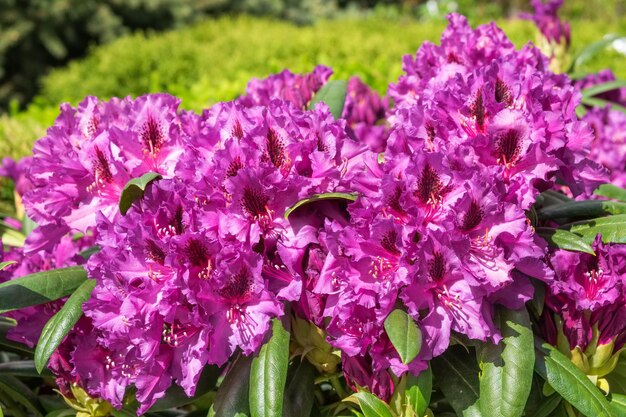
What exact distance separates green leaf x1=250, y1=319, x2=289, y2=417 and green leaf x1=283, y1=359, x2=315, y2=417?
0.45ft

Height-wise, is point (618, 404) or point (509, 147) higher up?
point (509, 147)

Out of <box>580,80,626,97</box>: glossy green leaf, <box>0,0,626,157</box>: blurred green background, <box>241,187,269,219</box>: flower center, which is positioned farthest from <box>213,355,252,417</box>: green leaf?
<box>0,0,626,157</box>: blurred green background

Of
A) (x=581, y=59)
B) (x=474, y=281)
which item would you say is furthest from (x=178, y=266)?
(x=581, y=59)

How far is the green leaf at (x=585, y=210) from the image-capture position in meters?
1.61

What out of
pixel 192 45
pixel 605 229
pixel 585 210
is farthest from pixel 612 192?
pixel 192 45

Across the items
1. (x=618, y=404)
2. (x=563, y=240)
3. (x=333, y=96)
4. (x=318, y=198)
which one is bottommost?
(x=618, y=404)

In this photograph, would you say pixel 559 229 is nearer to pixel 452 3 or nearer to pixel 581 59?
pixel 581 59

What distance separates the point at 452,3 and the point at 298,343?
10.6 meters

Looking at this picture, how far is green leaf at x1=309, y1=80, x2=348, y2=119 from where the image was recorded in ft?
6.48

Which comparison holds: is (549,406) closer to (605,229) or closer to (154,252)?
(605,229)

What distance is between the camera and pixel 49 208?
1585mm

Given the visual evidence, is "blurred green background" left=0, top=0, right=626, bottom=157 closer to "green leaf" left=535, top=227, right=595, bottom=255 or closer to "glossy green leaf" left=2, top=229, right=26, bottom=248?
"glossy green leaf" left=2, top=229, right=26, bottom=248

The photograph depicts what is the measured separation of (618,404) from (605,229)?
34cm

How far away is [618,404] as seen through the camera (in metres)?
1.48
